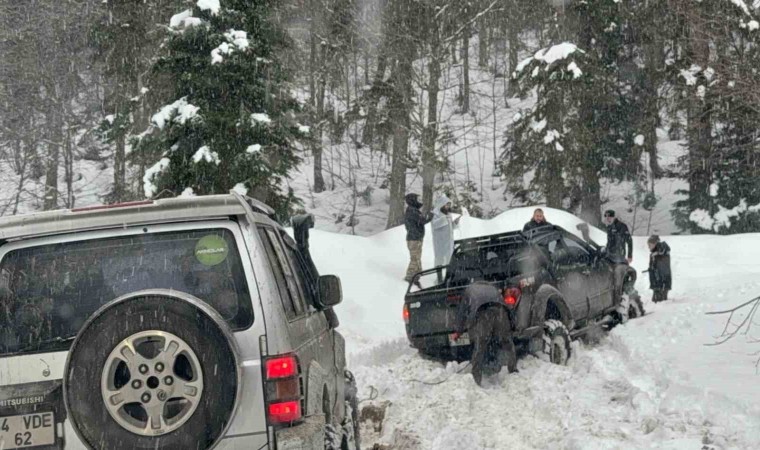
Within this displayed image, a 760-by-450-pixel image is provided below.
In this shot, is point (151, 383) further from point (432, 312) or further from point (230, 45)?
point (230, 45)

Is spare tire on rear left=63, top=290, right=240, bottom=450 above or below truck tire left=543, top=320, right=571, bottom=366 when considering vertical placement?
above

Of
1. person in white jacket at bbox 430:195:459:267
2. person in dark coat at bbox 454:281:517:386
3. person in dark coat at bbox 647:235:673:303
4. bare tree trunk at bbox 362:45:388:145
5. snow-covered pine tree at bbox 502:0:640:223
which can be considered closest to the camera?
person in dark coat at bbox 454:281:517:386

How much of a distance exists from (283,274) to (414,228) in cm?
1277

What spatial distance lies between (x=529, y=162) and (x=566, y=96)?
265 cm

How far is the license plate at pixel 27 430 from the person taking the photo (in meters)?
3.81

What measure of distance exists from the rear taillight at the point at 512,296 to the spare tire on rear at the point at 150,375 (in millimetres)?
6944

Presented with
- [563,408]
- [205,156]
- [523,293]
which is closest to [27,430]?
[563,408]

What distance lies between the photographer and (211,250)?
13.5ft

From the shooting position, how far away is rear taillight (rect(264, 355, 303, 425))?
387cm

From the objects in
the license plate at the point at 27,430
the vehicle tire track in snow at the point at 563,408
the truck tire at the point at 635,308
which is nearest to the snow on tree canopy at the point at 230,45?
the vehicle tire track in snow at the point at 563,408

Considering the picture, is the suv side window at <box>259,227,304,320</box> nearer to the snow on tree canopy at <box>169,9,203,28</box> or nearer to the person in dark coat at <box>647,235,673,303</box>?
the person in dark coat at <box>647,235,673,303</box>

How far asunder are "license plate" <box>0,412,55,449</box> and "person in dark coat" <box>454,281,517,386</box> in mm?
6681

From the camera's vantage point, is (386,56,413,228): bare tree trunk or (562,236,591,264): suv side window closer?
(562,236,591,264): suv side window

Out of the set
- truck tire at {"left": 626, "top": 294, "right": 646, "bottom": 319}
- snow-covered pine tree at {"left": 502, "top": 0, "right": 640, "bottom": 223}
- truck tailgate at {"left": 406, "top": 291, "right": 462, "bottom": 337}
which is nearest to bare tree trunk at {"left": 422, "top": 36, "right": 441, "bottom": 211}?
snow-covered pine tree at {"left": 502, "top": 0, "right": 640, "bottom": 223}
